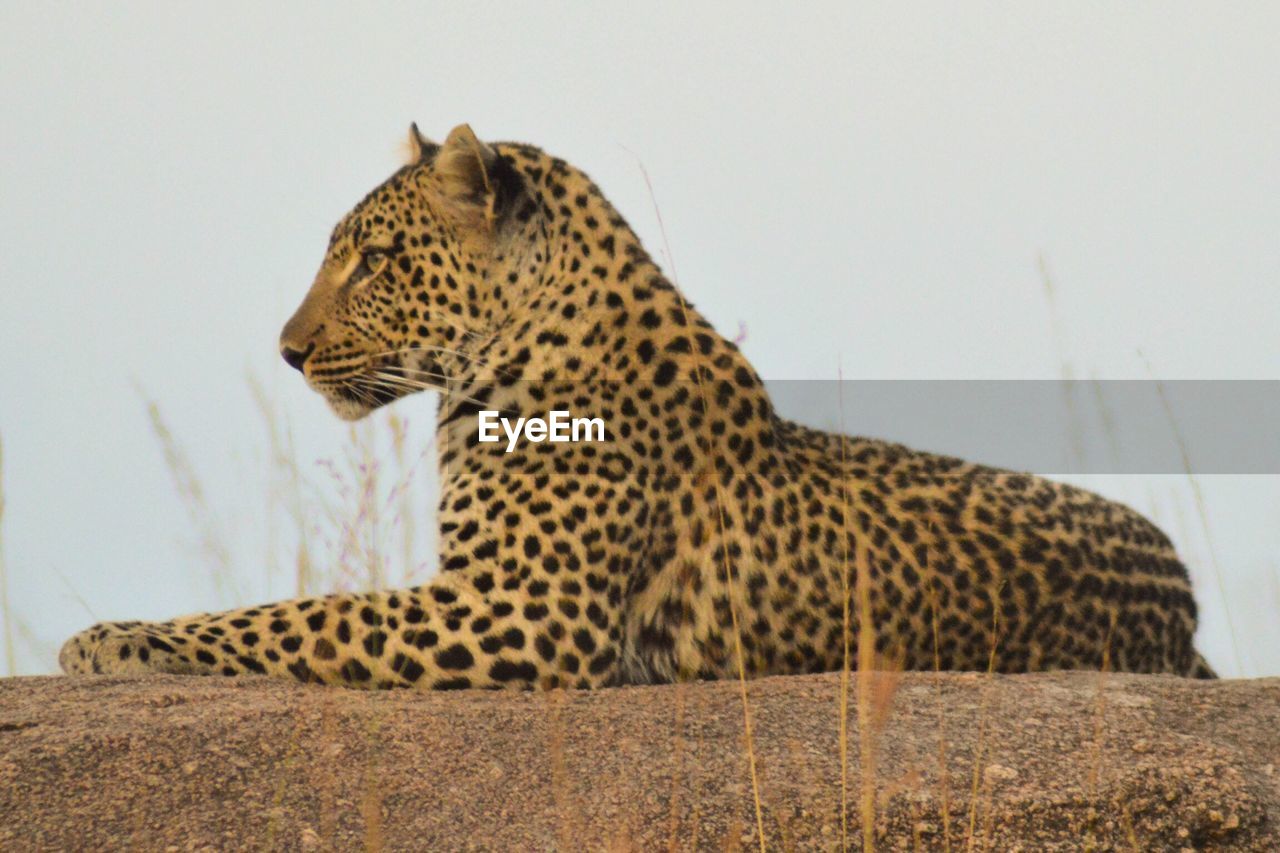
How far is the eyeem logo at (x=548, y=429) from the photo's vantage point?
7184 millimetres

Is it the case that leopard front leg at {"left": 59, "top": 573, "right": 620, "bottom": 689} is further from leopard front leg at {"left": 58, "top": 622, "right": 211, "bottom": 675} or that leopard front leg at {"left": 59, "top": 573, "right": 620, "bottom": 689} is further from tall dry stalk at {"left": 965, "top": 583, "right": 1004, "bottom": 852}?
tall dry stalk at {"left": 965, "top": 583, "right": 1004, "bottom": 852}

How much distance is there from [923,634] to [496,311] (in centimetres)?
229

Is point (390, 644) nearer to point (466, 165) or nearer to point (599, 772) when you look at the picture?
point (599, 772)

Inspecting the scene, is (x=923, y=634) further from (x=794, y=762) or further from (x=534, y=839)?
(x=534, y=839)

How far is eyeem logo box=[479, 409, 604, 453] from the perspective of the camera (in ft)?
23.6

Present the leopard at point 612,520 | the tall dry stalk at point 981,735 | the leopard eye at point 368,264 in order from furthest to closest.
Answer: the leopard eye at point 368,264, the leopard at point 612,520, the tall dry stalk at point 981,735

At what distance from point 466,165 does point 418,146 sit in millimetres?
751

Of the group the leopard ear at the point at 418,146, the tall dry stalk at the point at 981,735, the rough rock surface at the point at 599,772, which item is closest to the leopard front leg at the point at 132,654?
the rough rock surface at the point at 599,772

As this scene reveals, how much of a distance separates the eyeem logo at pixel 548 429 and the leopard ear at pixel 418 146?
146 cm

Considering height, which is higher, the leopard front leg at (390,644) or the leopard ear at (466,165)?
the leopard ear at (466,165)

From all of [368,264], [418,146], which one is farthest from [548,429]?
[418,146]

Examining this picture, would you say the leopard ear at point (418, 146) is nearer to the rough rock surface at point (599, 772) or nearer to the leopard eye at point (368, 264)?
the leopard eye at point (368, 264)

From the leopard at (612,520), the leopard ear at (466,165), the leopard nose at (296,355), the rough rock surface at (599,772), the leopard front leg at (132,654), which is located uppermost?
the leopard ear at (466,165)

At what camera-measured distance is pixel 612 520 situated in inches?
277
